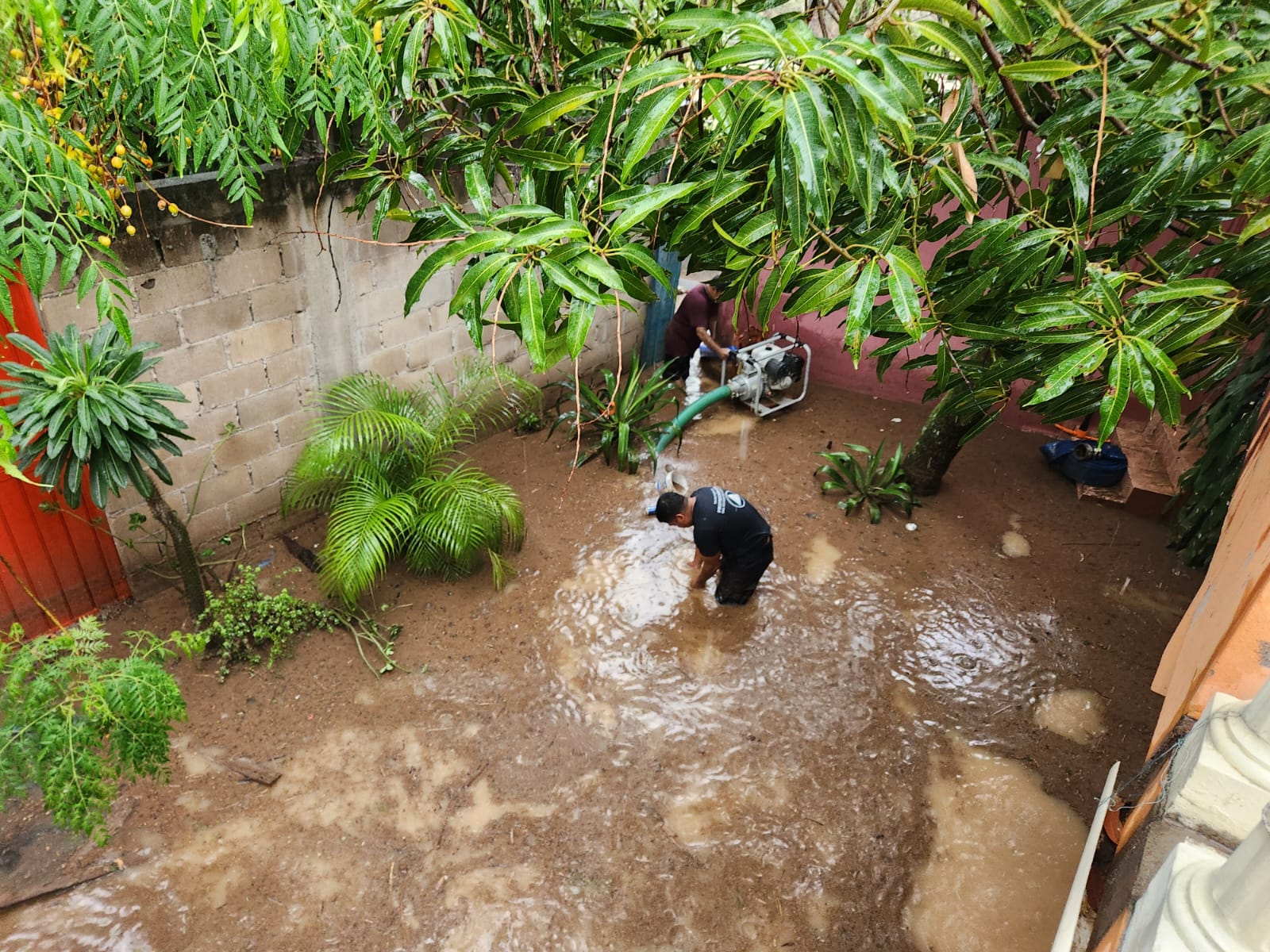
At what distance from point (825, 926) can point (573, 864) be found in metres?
1.06

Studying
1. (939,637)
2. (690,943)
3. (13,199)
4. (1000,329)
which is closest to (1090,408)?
(1000,329)

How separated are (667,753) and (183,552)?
259 centimetres

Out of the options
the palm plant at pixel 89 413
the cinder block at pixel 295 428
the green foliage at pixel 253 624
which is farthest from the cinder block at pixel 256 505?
the palm plant at pixel 89 413

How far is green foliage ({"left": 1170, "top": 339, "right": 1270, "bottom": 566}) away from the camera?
11.8 ft

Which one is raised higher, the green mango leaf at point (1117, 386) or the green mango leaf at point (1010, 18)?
the green mango leaf at point (1010, 18)

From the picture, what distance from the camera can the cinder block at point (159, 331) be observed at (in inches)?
147

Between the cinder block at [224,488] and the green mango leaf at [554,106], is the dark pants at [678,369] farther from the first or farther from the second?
the green mango leaf at [554,106]

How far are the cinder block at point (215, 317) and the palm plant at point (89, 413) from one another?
0.53 metres

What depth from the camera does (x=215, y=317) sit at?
13.1ft

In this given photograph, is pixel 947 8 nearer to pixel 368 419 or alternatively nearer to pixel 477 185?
pixel 477 185

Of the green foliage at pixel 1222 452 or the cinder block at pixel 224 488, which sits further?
the cinder block at pixel 224 488

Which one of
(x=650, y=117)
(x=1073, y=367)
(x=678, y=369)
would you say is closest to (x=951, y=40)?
(x=650, y=117)

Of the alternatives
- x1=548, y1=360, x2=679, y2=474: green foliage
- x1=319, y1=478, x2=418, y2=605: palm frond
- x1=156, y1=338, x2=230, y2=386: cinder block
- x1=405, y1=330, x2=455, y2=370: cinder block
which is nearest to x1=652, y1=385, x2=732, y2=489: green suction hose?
x1=548, y1=360, x2=679, y2=474: green foliage

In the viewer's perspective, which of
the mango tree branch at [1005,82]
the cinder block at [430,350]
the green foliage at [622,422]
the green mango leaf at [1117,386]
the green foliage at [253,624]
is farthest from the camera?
the green foliage at [622,422]
